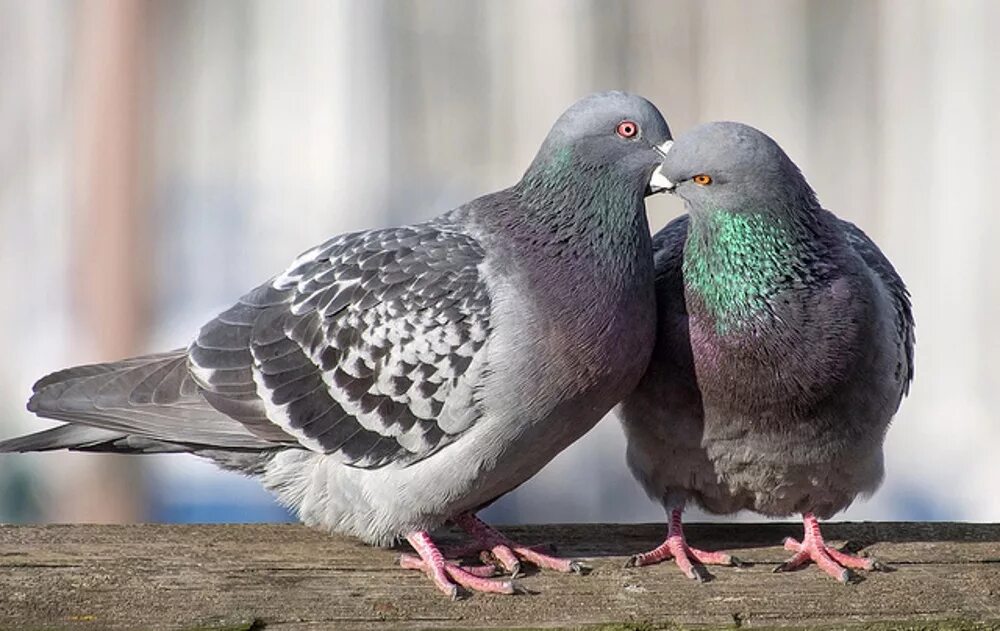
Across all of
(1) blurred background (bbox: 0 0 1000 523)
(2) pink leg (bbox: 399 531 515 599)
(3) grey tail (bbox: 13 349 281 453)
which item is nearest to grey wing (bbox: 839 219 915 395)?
(2) pink leg (bbox: 399 531 515 599)

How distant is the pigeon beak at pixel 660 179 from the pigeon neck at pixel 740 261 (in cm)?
10

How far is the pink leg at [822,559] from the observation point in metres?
3.28

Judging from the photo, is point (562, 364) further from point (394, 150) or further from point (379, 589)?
point (394, 150)

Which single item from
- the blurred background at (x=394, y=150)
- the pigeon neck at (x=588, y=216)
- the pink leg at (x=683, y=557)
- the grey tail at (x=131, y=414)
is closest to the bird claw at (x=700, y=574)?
the pink leg at (x=683, y=557)

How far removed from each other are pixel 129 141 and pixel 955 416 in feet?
11.2

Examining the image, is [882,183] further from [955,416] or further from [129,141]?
[129,141]

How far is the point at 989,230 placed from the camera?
6.11 meters

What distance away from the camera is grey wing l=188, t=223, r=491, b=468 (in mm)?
3428

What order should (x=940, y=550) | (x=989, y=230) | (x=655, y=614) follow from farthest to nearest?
(x=989, y=230), (x=940, y=550), (x=655, y=614)

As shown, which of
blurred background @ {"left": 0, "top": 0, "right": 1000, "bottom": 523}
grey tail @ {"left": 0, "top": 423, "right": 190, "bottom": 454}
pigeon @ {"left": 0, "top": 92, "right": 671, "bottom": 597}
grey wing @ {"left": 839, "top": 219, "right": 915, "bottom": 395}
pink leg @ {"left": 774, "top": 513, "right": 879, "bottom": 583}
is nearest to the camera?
pink leg @ {"left": 774, "top": 513, "right": 879, "bottom": 583}

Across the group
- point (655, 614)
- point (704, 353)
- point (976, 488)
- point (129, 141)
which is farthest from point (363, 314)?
point (976, 488)

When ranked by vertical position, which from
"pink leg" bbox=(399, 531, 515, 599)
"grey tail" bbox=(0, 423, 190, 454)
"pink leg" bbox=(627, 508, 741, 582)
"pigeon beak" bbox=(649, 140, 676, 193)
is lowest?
"pink leg" bbox=(627, 508, 741, 582)

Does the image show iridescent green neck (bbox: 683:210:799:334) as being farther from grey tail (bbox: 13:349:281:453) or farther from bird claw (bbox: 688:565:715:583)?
grey tail (bbox: 13:349:281:453)

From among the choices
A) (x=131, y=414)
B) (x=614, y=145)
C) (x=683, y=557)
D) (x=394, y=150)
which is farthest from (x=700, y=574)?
(x=394, y=150)
